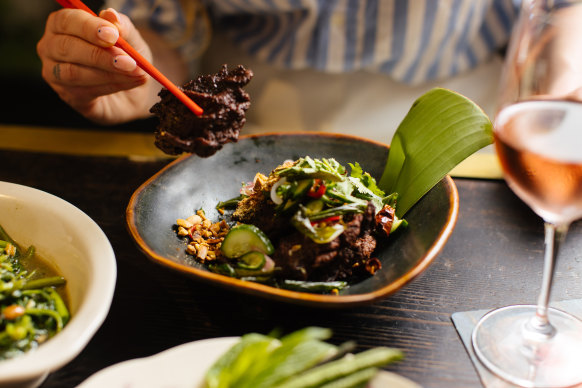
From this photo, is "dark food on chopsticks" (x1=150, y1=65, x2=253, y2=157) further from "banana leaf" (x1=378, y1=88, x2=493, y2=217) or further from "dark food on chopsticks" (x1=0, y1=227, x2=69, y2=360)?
"banana leaf" (x1=378, y1=88, x2=493, y2=217)

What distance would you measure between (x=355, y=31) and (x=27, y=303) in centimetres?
203

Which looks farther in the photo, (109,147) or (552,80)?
(109,147)

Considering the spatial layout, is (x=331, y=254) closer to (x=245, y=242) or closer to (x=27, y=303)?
(x=245, y=242)

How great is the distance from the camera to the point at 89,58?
1.70 m

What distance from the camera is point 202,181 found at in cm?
182

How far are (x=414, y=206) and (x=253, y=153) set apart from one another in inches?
26.1

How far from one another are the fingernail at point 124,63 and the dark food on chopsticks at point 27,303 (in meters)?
0.61

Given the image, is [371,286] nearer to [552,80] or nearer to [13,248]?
[552,80]

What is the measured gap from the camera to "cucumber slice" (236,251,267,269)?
140cm

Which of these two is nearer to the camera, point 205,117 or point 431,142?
point 205,117

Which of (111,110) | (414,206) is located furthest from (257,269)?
(111,110)

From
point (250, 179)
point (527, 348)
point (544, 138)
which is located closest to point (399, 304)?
point (527, 348)

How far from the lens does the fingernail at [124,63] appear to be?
156 cm

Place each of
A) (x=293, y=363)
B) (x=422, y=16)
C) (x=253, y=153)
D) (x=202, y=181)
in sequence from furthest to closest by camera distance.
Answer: (x=422, y=16), (x=253, y=153), (x=202, y=181), (x=293, y=363)
